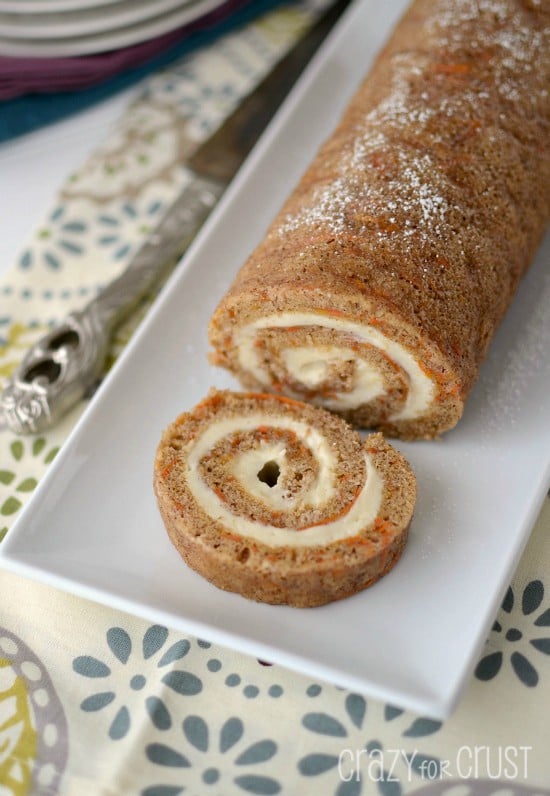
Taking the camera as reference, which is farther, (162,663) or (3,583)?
A: (3,583)

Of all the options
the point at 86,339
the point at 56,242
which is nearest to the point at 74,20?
the point at 56,242

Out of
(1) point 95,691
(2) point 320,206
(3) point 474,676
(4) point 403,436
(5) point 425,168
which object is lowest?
(1) point 95,691

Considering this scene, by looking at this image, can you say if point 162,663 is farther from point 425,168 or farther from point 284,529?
point 425,168

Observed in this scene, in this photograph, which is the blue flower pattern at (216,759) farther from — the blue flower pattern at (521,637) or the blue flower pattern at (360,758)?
the blue flower pattern at (521,637)

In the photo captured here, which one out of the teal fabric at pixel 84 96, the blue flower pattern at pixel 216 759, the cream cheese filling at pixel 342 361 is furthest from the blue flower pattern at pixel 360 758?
the teal fabric at pixel 84 96

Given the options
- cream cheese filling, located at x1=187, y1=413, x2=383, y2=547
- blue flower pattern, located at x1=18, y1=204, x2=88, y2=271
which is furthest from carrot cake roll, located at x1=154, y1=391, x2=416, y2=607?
blue flower pattern, located at x1=18, y1=204, x2=88, y2=271

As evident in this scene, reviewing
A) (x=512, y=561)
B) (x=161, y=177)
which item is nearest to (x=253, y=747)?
(x=512, y=561)

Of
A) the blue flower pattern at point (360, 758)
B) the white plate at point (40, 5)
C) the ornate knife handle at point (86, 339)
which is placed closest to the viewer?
the blue flower pattern at point (360, 758)
